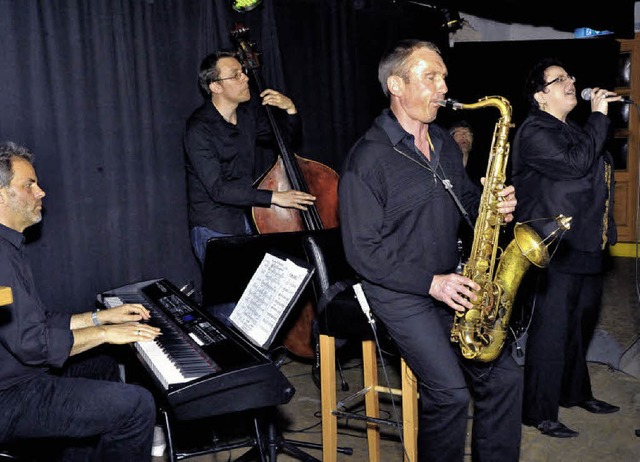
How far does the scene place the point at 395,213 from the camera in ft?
8.44

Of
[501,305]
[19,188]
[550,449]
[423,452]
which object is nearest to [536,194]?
[501,305]

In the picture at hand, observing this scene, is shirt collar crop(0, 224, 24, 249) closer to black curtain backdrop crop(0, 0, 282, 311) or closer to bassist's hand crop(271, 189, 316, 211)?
black curtain backdrop crop(0, 0, 282, 311)

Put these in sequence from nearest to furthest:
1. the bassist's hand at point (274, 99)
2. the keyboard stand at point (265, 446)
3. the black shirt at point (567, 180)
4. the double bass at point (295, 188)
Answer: the keyboard stand at point (265, 446) → the black shirt at point (567, 180) → the double bass at point (295, 188) → the bassist's hand at point (274, 99)

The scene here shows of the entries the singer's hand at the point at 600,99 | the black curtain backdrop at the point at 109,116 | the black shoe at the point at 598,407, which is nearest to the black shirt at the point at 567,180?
the singer's hand at the point at 600,99

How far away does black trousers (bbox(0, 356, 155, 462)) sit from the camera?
238 cm

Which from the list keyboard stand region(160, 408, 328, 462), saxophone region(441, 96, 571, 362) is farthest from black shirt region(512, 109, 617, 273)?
keyboard stand region(160, 408, 328, 462)

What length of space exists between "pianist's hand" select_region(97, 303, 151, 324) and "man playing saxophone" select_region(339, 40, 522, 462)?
2.79 ft

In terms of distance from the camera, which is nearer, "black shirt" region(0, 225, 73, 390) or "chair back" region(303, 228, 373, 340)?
"black shirt" region(0, 225, 73, 390)

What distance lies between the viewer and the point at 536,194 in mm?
3521

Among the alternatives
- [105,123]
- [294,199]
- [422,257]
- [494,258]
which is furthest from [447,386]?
[105,123]

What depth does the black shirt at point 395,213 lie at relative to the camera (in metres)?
2.50

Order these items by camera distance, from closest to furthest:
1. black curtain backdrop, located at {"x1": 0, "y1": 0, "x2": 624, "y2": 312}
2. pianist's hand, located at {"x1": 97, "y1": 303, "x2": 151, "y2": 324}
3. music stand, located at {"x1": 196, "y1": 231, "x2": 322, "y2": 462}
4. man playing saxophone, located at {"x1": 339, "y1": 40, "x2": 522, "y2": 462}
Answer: man playing saxophone, located at {"x1": 339, "y1": 40, "x2": 522, "y2": 462} < pianist's hand, located at {"x1": 97, "y1": 303, "x2": 151, "y2": 324} < music stand, located at {"x1": 196, "y1": 231, "x2": 322, "y2": 462} < black curtain backdrop, located at {"x1": 0, "y1": 0, "x2": 624, "y2": 312}

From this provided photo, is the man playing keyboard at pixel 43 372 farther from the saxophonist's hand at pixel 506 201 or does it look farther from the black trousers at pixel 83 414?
the saxophonist's hand at pixel 506 201

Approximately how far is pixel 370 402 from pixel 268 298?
2.60 ft
